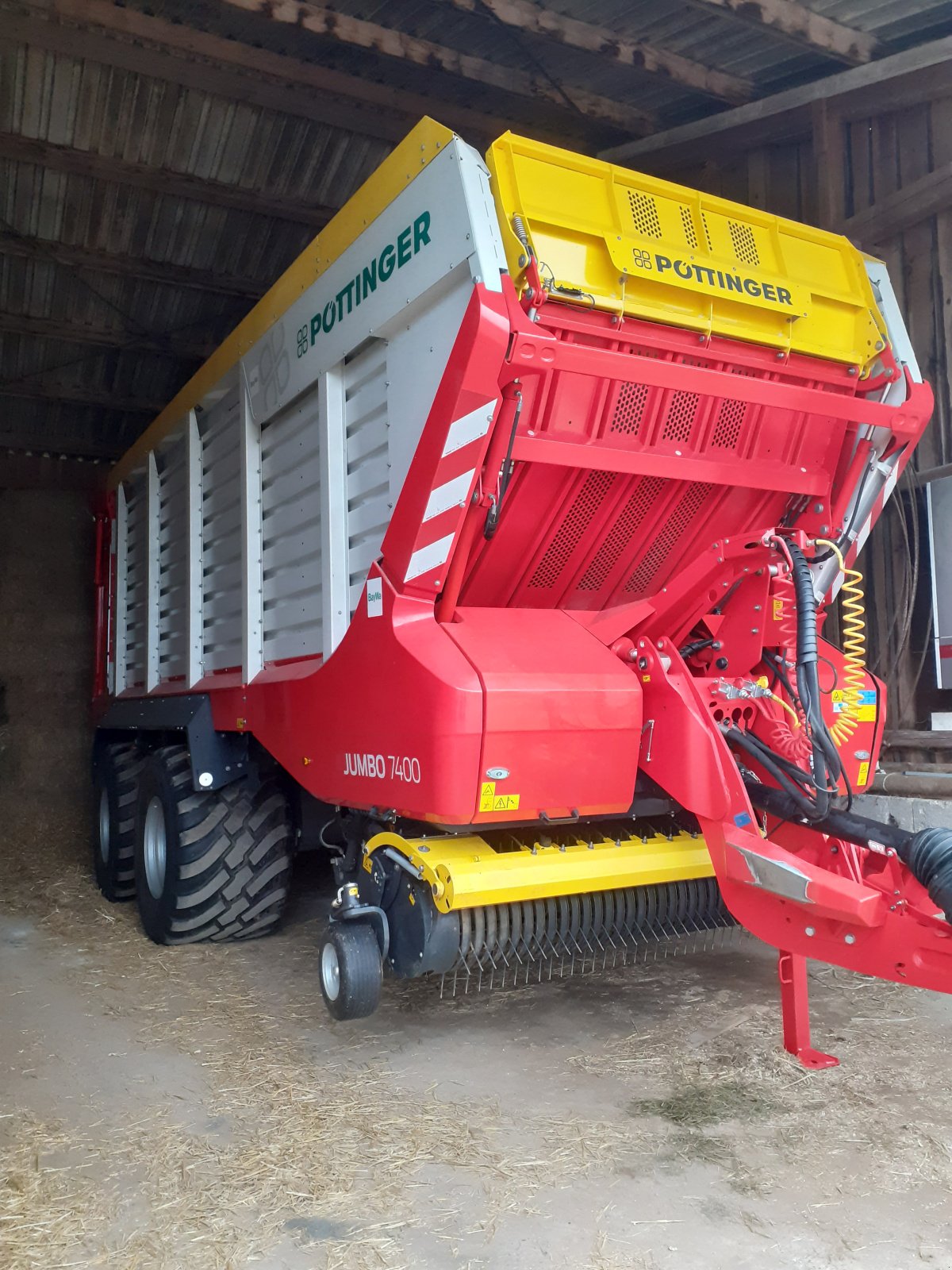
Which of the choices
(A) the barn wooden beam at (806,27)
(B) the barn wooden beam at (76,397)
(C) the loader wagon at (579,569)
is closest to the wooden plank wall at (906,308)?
(A) the barn wooden beam at (806,27)

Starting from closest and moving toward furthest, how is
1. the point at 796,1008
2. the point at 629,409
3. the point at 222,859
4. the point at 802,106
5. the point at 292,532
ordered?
the point at 796,1008 < the point at 629,409 < the point at 292,532 < the point at 222,859 < the point at 802,106

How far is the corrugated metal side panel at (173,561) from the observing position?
508 centimetres

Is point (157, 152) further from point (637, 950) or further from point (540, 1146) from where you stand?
point (540, 1146)

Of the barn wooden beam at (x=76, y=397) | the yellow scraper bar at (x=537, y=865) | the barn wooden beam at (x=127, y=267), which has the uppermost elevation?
the barn wooden beam at (x=127, y=267)

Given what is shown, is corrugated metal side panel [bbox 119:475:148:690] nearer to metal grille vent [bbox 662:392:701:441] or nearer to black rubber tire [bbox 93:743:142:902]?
black rubber tire [bbox 93:743:142:902]

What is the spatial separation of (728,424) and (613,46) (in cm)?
293

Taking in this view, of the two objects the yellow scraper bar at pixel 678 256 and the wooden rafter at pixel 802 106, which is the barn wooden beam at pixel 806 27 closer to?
the wooden rafter at pixel 802 106

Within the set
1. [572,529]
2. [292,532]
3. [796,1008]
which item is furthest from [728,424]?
[796,1008]

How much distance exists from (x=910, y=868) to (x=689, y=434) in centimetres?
142

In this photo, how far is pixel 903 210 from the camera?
482 centimetres

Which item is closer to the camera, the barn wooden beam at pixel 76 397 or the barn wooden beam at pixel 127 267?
the barn wooden beam at pixel 127 267

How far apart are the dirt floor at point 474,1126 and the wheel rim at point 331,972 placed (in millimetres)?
311

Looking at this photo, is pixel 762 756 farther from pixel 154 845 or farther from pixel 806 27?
pixel 806 27

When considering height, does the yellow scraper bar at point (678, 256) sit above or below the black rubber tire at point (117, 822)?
above
